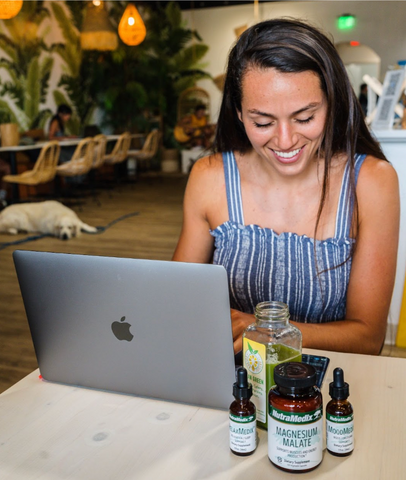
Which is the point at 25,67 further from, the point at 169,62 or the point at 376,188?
the point at 376,188

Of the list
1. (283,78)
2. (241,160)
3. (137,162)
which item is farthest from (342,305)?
(137,162)

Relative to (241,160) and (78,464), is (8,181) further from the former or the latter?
(78,464)

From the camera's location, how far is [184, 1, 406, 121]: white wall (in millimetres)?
9477

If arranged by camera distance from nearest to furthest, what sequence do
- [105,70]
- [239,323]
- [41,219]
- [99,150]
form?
[239,323] < [41,219] < [99,150] < [105,70]

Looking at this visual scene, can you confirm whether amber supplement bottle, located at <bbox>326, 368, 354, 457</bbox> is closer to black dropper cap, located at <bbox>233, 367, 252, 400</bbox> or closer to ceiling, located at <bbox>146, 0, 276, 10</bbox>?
black dropper cap, located at <bbox>233, 367, 252, 400</bbox>

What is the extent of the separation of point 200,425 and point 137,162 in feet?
33.8

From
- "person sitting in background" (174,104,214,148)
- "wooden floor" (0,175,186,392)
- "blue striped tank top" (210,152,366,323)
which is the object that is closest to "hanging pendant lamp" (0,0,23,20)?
"wooden floor" (0,175,186,392)

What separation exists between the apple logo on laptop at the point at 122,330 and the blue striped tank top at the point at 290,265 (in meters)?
0.65

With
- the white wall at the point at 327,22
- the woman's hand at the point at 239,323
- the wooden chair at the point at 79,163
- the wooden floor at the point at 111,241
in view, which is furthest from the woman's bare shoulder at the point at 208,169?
the white wall at the point at 327,22

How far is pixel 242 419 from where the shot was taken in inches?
29.4

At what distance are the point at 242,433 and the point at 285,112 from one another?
2.38 feet

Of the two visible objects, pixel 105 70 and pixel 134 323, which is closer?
pixel 134 323

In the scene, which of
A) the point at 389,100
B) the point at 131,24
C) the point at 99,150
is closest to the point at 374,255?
the point at 389,100

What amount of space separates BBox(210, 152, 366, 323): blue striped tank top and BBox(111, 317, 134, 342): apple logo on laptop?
0.65 meters
